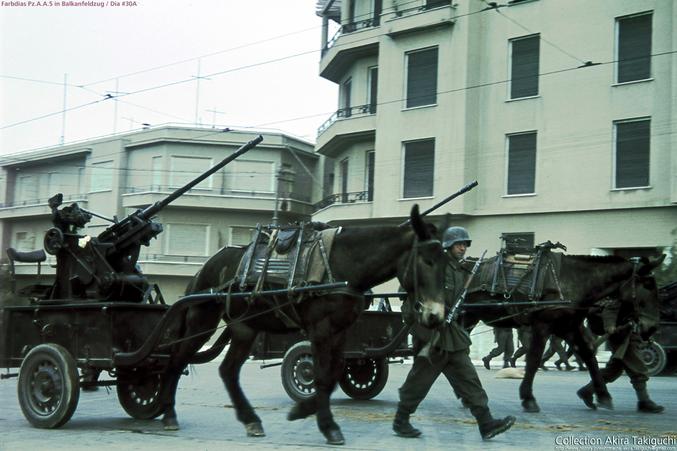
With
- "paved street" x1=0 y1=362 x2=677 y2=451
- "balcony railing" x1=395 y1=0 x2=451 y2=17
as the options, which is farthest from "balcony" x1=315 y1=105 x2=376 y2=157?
"paved street" x1=0 y1=362 x2=677 y2=451

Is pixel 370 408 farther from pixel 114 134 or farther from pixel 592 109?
pixel 114 134

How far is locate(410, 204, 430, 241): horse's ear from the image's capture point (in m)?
8.40

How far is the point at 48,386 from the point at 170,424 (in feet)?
4.65

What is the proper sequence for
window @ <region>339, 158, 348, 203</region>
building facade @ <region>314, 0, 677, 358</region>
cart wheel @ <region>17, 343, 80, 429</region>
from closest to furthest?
cart wheel @ <region>17, 343, 80, 429</region>, building facade @ <region>314, 0, 677, 358</region>, window @ <region>339, 158, 348, 203</region>

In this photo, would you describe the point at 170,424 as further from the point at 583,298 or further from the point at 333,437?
the point at 583,298

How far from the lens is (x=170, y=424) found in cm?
979

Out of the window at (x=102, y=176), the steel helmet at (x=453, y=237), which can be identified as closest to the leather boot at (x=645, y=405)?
the steel helmet at (x=453, y=237)

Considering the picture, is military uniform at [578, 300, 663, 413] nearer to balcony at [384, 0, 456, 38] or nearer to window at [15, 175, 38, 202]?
balcony at [384, 0, 456, 38]

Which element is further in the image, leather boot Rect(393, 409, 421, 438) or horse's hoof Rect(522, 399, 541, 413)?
horse's hoof Rect(522, 399, 541, 413)

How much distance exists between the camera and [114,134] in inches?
1843

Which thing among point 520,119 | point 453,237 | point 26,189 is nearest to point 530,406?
point 453,237

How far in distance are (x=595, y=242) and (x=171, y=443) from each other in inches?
762

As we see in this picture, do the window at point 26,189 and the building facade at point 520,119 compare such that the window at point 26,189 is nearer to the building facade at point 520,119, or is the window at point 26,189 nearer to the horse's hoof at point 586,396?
the building facade at point 520,119

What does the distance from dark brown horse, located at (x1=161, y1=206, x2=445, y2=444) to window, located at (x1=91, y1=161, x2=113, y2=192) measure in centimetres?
3842
